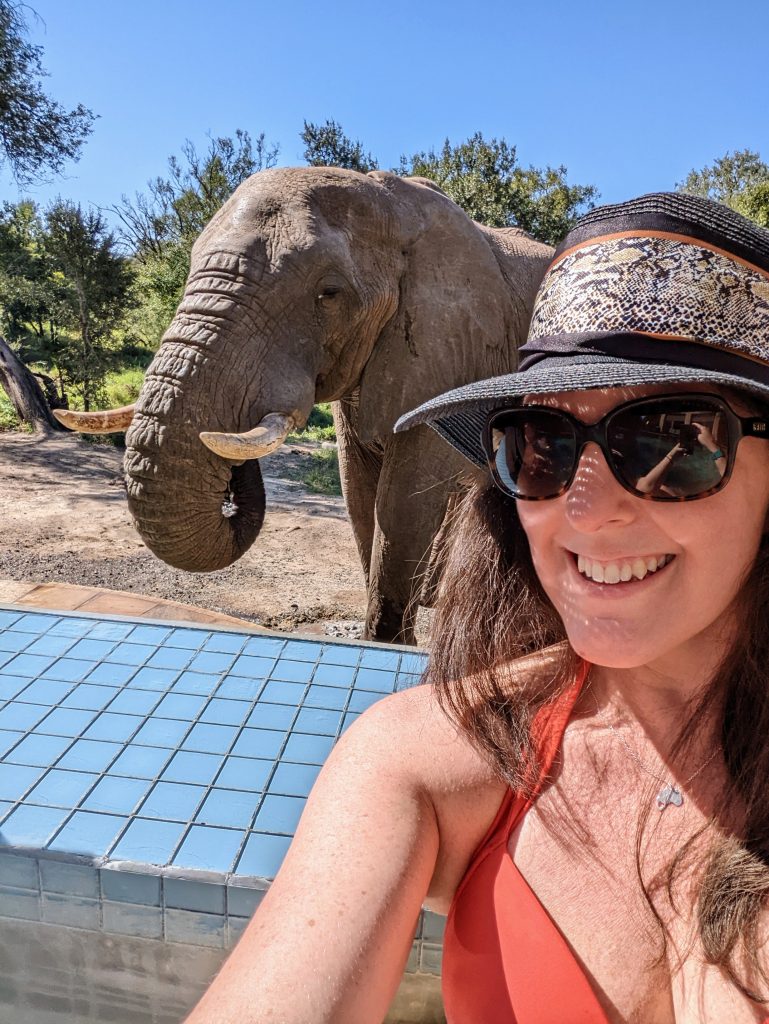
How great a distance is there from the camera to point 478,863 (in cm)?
118

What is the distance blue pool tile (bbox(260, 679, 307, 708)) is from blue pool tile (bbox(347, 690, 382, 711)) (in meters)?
0.15

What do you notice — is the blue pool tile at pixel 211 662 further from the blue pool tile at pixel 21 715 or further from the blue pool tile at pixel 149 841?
the blue pool tile at pixel 149 841

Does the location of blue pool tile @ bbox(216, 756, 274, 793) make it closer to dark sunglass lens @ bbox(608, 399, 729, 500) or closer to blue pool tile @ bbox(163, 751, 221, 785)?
blue pool tile @ bbox(163, 751, 221, 785)

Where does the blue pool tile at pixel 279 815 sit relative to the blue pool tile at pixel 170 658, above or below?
below

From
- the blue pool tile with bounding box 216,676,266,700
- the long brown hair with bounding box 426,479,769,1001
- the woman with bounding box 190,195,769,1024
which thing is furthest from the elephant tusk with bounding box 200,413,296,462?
the woman with bounding box 190,195,769,1024

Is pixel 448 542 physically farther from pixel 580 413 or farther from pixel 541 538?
pixel 580 413

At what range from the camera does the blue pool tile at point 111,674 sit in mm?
2543

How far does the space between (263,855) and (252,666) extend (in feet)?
3.10

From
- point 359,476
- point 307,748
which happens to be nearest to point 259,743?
point 307,748

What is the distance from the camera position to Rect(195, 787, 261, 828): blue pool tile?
1.90m

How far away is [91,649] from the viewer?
278 cm

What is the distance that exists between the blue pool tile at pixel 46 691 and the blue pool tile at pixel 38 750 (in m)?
0.19

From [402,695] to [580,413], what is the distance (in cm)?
54

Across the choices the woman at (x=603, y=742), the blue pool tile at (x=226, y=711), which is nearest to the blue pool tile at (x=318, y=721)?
the blue pool tile at (x=226, y=711)
